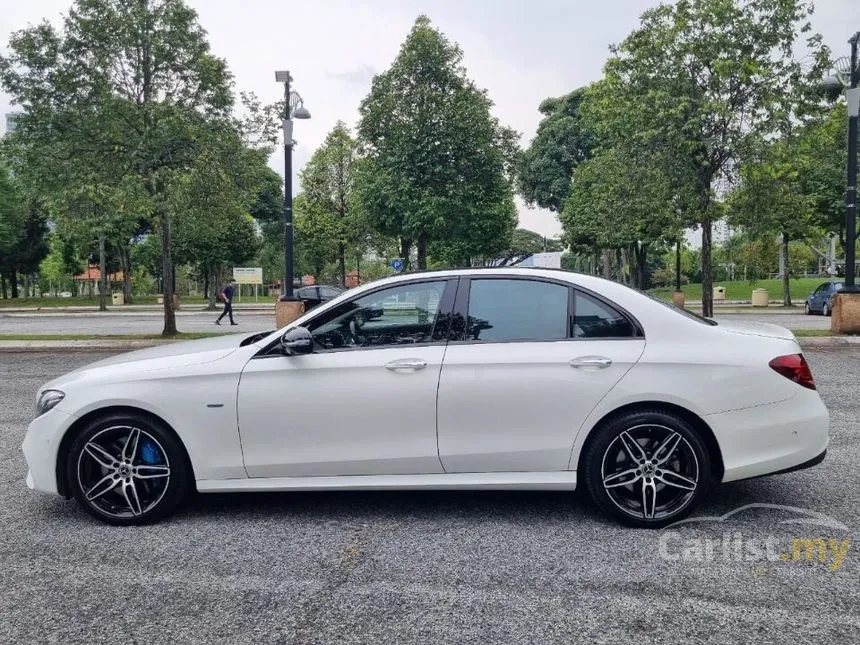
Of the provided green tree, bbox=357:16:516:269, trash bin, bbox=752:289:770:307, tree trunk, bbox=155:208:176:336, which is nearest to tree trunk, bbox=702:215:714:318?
green tree, bbox=357:16:516:269

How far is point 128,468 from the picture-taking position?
158 inches

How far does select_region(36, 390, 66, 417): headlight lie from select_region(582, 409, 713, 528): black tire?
3.22 metres

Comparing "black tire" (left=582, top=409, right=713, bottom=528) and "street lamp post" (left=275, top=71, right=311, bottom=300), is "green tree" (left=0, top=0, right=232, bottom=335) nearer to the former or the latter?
"street lamp post" (left=275, top=71, right=311, bottom=300)

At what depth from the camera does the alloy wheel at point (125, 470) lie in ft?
13.1

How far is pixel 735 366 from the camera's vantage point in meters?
3.87

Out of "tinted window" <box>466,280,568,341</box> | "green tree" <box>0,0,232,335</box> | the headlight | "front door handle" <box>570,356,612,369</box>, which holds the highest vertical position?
"green tree" <box>0,0,232,335</box>

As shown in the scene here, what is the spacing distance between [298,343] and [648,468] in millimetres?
2184

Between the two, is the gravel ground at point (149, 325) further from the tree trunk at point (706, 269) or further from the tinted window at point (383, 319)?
the tinted window at point (383, 319)

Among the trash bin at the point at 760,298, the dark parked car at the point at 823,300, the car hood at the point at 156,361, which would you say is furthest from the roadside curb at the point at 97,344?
the trash bin at the point at 760,298

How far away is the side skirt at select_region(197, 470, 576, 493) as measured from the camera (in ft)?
12.8

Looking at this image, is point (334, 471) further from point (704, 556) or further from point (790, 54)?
A: point (790, 54)

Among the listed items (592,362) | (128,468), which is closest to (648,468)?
(592,362)

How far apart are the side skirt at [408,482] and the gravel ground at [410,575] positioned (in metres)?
Answer: 0.25

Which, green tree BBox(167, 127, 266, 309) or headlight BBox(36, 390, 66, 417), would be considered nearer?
headlight BBox(36, 390, 66, 417)
